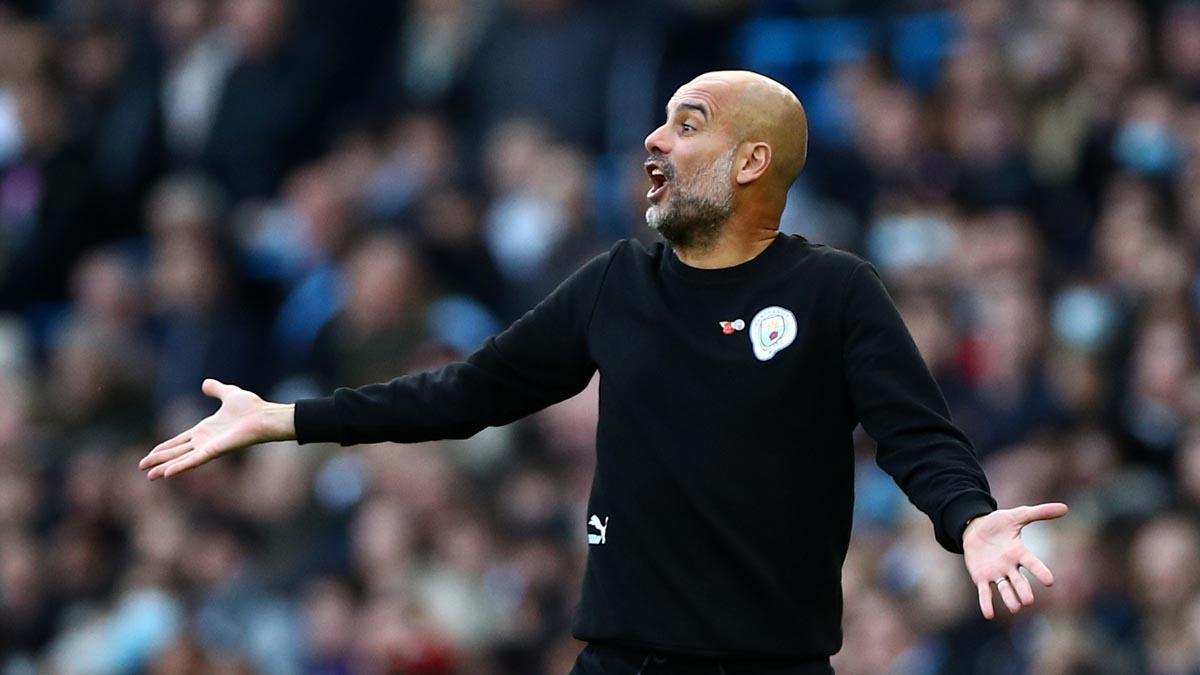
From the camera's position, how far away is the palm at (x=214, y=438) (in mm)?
5156

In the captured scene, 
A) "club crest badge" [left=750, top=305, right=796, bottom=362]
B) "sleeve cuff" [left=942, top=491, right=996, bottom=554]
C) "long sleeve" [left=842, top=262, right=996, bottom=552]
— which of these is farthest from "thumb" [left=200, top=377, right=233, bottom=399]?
"sleeve cuff" [left=942, top=491, right=996, bottom=554]

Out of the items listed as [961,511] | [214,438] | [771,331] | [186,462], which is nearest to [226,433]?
[214,438]

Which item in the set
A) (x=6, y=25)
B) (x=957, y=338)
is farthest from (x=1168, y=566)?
(x=6, y=25)

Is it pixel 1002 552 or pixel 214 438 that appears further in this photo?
pixel 214 438

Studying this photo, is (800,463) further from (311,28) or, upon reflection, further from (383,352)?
(311,28)

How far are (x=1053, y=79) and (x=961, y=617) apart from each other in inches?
112

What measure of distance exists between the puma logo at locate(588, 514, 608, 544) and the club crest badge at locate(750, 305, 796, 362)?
21.0 inches

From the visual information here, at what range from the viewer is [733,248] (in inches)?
199

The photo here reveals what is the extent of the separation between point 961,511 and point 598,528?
93 cm

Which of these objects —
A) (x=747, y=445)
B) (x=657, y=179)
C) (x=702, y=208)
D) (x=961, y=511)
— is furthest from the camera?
(x=657, y=179)

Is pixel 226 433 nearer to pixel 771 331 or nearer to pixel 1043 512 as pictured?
pixel 771 331

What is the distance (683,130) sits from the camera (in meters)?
5.10

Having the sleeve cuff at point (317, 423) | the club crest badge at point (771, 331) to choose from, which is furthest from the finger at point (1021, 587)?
the sleeve cuff at point (317, 423)

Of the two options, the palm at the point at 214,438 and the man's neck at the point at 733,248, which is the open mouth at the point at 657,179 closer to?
the man's neck at the point at 733,248
